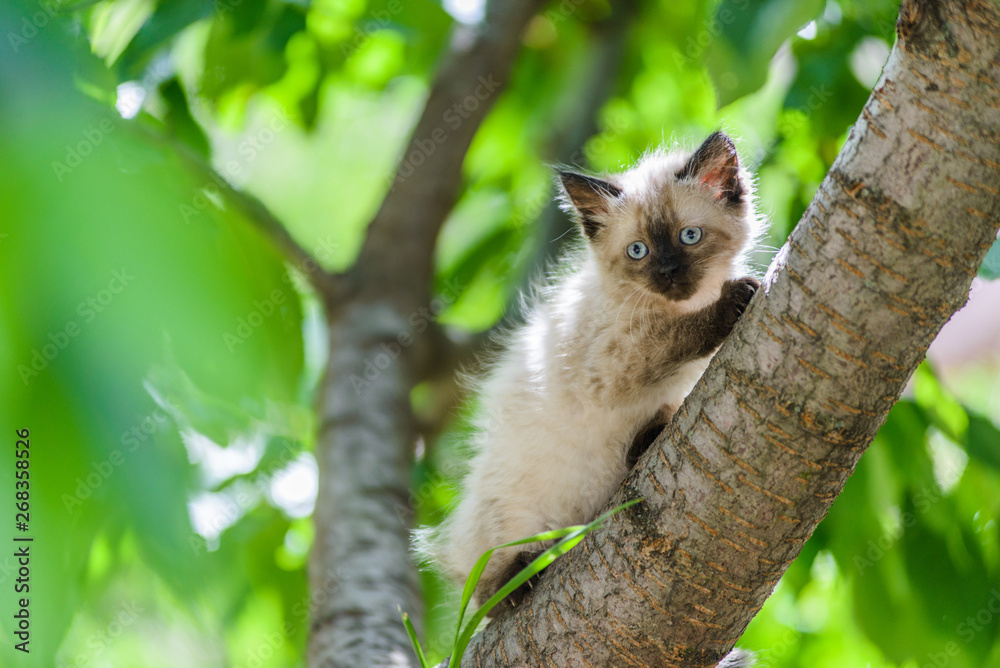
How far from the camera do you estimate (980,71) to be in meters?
1.29

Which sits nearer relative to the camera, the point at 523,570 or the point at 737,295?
the point at 523,570

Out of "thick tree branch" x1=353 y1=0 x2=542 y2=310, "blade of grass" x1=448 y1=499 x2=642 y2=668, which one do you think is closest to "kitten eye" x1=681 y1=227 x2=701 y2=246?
"blade of grass" x1=448 y1=499 x2=642 y2=668

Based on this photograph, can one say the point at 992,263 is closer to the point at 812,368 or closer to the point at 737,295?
the point at 737,295

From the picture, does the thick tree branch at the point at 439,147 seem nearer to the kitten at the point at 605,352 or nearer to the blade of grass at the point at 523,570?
the kitten at the point at 605,352

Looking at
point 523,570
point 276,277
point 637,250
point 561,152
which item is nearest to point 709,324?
point 637,250

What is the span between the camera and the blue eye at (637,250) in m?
2.71

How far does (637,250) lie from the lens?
8.96ft

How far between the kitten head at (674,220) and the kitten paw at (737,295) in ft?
1.42

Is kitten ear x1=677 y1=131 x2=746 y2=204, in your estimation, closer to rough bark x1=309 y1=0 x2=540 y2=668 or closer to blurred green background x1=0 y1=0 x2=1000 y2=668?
blurred green background x1=0 y1=0 x2=1000 y2=668

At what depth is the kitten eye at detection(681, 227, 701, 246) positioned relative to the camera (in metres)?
2.73

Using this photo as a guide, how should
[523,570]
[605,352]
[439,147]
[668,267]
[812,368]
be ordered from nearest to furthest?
[812,368]
[523,570]
[605,352]
[668,267]
[439,147]

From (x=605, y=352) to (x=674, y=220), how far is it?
26.0 inches

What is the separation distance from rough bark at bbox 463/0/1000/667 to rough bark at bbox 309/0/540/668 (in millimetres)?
1149

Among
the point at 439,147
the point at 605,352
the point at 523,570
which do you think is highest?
the point at 605,352
